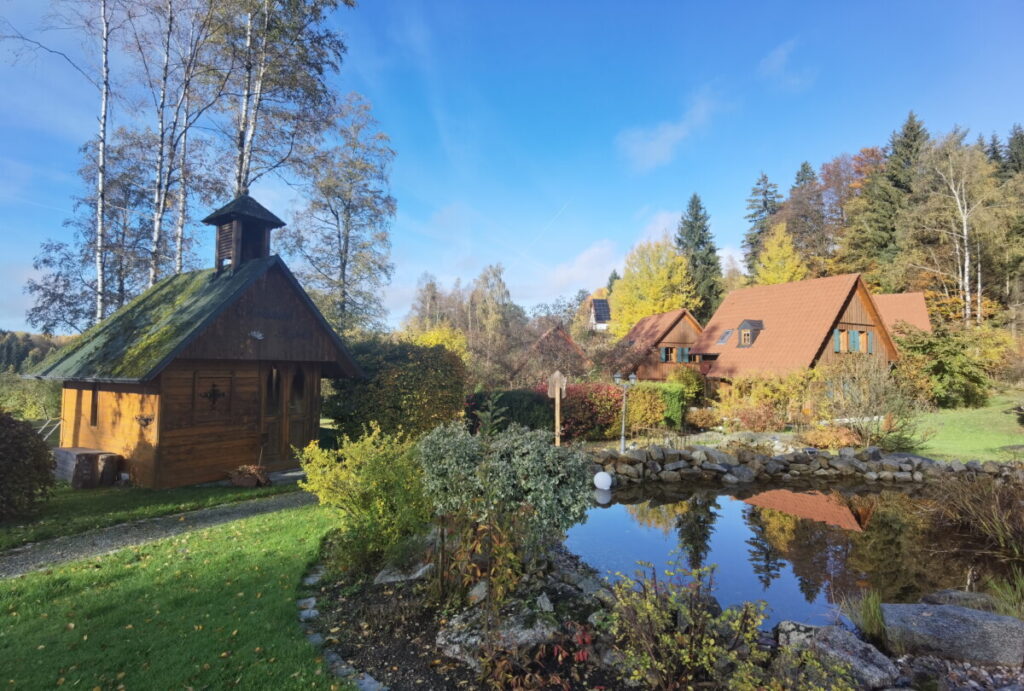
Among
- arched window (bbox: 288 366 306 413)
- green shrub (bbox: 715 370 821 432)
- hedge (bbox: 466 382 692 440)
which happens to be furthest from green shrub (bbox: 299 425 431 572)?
green shrub (bbox: 715 370 821 432)

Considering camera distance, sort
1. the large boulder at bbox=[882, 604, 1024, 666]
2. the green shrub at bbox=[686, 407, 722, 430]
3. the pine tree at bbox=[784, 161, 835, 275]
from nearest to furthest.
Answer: the large boulder at bbox=[882, 604, 1024, 666] < the green shrub at bbox=[686, 407, 722, 430] < the pine tree at bbox=[784, 161, 835, 275]

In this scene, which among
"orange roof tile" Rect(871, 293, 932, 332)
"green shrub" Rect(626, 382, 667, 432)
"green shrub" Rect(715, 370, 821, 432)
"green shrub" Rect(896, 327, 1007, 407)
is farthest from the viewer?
"orange roof tile" Rect(871, 293, 932, 332)

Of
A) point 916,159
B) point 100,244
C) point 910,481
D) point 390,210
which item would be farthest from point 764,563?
point 916,159

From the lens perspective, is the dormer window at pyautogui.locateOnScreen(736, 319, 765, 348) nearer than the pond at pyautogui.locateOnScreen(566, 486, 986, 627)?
No

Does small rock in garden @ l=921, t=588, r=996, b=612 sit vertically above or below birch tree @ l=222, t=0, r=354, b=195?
below

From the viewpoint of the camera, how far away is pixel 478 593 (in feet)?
14.4

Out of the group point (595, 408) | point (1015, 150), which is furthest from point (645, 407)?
point (1015, 150)

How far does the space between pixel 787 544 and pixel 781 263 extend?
35.6 m

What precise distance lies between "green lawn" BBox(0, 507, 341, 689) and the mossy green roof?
14.3 feet

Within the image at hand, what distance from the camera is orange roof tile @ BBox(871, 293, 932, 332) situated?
27339 millimetres

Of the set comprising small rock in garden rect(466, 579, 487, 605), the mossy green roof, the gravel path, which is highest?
the mossy green roof

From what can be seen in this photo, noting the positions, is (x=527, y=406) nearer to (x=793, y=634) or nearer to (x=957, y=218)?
(x=793, y=634)

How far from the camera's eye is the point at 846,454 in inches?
486

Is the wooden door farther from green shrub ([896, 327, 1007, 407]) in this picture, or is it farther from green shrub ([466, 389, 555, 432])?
green shrub ([896, 327, 1007, 407])
